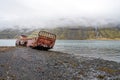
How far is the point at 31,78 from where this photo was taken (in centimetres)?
2083

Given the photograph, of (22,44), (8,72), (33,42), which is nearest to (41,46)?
(33,42)

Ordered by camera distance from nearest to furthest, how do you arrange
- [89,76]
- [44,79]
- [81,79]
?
1. [44,79]
2. [81,79]
3. [89,76]

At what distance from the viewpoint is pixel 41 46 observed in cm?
6269

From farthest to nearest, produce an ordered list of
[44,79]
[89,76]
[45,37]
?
[45,37]
[89,76]
[44,79]

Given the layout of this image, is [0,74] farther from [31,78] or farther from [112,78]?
[112,78]

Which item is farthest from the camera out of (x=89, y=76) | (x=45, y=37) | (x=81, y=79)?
(x=45, y=37)

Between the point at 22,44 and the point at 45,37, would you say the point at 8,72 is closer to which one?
the point at 45,37

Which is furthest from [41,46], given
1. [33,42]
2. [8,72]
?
Answer: [8,72]

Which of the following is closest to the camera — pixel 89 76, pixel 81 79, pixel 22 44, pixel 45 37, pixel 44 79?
pixel 44 79

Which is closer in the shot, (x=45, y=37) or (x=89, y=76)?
(x=89, y=76)

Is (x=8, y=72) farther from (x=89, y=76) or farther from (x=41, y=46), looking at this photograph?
(x=41, y=46)

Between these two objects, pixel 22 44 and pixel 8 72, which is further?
pixel 22 44

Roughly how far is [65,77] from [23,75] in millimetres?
4528

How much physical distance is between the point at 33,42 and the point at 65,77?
42.8m
